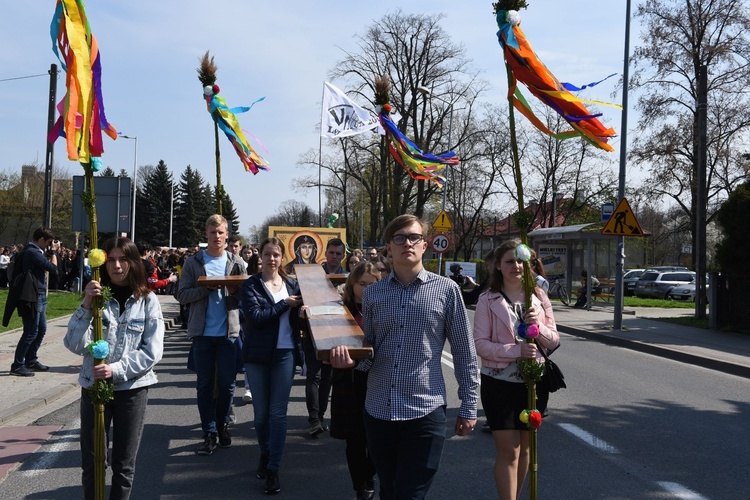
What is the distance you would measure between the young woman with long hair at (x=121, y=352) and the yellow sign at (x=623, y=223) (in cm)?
1366

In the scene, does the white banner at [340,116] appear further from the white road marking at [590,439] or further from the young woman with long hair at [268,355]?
the young woman with long hair at [268,355]

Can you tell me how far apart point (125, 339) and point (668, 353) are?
1163cm

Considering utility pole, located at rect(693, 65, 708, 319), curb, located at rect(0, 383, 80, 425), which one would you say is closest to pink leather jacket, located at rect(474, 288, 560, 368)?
curb, located at rect(0, 383, 80, 425)

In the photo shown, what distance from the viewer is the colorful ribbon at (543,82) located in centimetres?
416

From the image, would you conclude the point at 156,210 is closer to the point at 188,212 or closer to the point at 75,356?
the point at 188,212

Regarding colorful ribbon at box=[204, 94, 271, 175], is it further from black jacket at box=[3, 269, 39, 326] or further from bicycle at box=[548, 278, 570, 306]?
bicycle at box=[548, 278, 570, 306]

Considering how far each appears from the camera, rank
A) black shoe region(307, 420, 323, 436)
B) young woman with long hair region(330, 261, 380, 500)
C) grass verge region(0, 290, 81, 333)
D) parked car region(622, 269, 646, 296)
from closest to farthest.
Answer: young woman with long hair region(330, 261, 380, 500), black shoe region(307, 420, 323, 436), grass verge region(0, 290, 81, 333), parked car region(622, 269, 646, 296)

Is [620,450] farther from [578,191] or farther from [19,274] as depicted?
[578,191]

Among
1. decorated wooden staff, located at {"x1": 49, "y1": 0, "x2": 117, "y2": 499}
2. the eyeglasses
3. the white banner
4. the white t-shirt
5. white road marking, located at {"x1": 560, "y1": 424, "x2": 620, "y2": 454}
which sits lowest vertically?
white road marking, located at {"x1": 560, "y1": 424, "x2": 620, "y2": 454}

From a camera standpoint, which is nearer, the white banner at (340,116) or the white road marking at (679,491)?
the white road marking at (679,491)

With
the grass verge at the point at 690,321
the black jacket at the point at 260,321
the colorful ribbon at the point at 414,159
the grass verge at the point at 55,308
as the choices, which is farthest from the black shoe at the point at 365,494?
the grass verge at the point at 690,321

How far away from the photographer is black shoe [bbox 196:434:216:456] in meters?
6.02

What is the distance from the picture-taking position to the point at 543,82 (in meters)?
4.18

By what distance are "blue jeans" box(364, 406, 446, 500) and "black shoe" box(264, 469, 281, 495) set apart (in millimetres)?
1791
